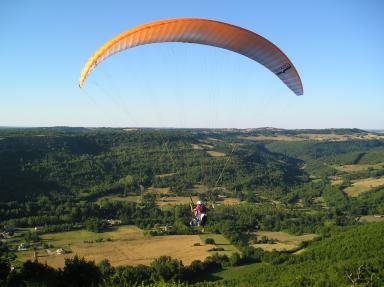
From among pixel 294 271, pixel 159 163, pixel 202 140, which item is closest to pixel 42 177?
pixel 159 163

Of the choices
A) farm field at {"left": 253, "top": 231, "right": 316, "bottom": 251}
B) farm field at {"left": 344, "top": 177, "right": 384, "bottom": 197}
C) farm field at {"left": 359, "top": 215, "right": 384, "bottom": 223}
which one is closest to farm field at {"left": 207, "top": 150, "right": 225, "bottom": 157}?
farm field at {"left": 344, "top": 177, "right": 384, "bottom": 197}

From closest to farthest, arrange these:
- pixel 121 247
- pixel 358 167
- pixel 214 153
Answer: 1. pixel 121 247
2. pixel 214 153
3. pixel 358 167

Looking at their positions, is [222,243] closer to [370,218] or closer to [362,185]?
[370,218]

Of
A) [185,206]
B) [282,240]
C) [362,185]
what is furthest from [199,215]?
[362,185]

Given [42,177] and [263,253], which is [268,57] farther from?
[42,177]

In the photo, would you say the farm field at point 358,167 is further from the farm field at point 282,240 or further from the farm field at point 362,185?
the farm field at point 282,240

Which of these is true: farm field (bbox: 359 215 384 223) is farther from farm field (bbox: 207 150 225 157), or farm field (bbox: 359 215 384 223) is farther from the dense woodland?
farm field (bbox: 207 150 225 157)

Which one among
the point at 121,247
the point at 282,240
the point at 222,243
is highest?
the point at 121,247

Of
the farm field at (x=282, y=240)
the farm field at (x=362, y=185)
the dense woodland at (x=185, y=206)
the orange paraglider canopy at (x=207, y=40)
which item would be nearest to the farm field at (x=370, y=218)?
the dense woodland at (x=185, y=206)

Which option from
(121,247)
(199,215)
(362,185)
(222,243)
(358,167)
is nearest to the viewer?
(199,215)
